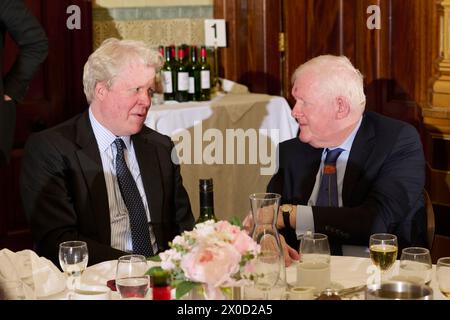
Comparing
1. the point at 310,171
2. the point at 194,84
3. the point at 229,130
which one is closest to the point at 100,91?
the point at 310,171

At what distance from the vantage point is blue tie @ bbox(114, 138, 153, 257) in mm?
2996

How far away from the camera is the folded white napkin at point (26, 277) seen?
1923 millimetres

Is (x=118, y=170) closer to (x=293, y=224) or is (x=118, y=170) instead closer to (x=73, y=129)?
(x=73, y=129)

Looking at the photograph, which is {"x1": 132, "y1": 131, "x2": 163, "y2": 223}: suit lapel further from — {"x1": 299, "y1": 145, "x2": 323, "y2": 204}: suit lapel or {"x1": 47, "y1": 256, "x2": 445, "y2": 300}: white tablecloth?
{"x1": 47, "y1": 256, "x2": 445, "y2": 300}: white tablecloth

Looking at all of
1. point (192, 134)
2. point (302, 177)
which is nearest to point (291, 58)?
point (192, 134)

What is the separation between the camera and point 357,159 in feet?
9.93

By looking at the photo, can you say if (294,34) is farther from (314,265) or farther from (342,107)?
(314,265)

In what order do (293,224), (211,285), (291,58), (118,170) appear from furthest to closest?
(291,58), (118,170), (293,224), (211,285)

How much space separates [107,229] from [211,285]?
1328mm

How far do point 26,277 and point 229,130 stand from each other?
2923 millimetres

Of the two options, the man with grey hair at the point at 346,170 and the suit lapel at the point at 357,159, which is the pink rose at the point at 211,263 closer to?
the man with grey hair at the point at 346,170

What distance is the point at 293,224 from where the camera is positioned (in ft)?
9.33

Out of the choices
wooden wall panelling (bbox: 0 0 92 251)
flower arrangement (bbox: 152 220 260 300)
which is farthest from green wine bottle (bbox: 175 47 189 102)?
flower arrangement (bbox: 152 220 260 300)

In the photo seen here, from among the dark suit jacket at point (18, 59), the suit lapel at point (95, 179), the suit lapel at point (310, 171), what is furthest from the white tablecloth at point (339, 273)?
the dark suit jacket at point (18, 59)
